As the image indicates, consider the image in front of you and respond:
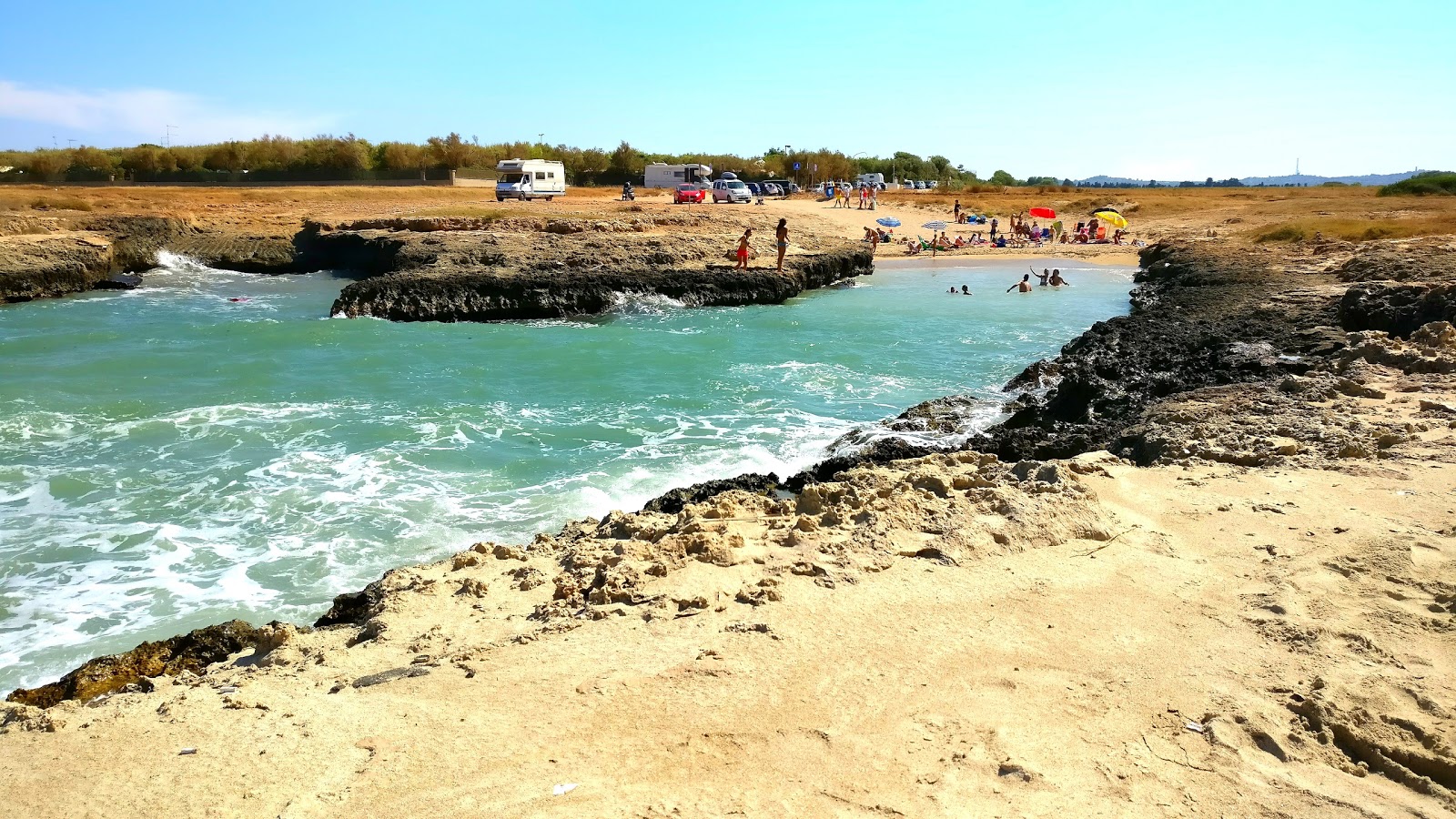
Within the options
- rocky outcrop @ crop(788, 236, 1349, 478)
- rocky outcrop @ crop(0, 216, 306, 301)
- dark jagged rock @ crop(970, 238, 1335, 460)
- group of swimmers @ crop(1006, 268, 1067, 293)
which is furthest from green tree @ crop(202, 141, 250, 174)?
rocky outcrop @ crop(788, 236, 1349, 478)

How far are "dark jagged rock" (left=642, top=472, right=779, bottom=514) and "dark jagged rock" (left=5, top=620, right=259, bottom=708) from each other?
11.0ft

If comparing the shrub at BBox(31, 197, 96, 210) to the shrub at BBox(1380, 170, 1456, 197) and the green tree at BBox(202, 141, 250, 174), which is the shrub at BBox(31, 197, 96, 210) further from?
the shrub at BBox(1380, 170, 1456, 197)

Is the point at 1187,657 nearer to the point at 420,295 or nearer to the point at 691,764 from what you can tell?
the point at 691,764

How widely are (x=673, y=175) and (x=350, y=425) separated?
4408 centimetres

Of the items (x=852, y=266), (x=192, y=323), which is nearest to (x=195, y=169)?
(x=192, y=323)

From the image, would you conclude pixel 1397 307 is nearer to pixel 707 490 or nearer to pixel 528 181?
pixel 707 490

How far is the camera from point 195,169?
52250 millimetres

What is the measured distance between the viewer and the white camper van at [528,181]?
4403 cm

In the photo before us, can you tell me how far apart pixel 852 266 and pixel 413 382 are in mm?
17334

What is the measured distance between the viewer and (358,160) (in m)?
54.4

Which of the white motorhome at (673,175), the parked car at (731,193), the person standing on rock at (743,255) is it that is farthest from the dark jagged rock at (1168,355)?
the white motorhome at (673,175)

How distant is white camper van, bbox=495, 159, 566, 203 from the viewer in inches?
1734

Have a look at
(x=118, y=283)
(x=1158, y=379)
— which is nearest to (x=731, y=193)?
(x=118, y=283)

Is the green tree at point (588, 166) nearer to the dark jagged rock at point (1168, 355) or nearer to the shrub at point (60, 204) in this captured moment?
the shrub at point (60, 204)
